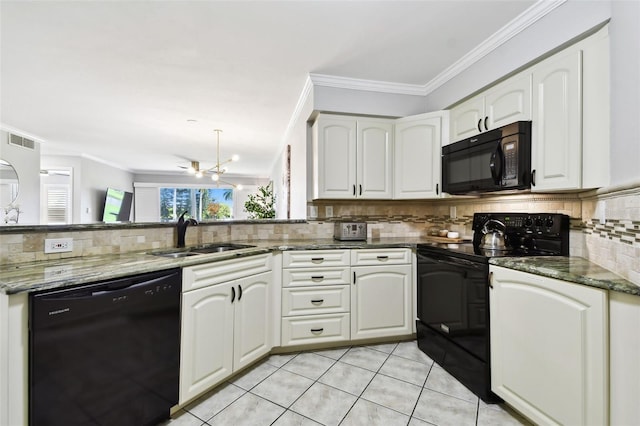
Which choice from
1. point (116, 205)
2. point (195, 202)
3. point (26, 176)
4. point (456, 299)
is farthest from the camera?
point (195, 202)

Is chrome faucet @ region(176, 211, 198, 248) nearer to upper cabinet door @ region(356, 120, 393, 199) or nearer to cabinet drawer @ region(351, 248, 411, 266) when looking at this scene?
cabinet drawer @ region(351, 248, 411, 266)

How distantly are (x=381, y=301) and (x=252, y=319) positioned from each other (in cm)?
104

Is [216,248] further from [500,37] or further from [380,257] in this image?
[500,37]

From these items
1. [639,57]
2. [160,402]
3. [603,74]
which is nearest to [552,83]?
[603,74]

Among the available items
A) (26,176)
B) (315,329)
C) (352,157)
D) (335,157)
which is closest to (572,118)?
(352,157)

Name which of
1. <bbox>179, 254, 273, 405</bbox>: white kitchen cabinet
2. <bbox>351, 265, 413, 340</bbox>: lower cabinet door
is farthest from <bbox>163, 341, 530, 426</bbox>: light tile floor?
<bbox>351, 265, 413, 340</bbox>: lower cabinet door

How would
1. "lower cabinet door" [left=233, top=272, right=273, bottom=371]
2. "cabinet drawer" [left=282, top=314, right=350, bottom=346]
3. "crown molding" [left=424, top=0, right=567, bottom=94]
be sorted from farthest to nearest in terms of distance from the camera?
1. "cabinet drawer" [left=282, top=314, right=350, bottom=346]
2. "lower cabinet door" [left=233, top=272, right=273, bottom=371]
3. "crown molding" [left=424, top=0, right=567, bottom=94]

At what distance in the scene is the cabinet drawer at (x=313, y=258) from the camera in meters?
2.27

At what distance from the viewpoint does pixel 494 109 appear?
6.76ft

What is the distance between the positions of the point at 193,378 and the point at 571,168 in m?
2.39

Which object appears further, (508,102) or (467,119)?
(467,119)

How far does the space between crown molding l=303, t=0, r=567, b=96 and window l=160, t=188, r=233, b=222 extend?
6.61m

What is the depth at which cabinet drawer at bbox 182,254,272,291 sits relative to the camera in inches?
63.2

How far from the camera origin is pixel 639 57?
4.05 ft
